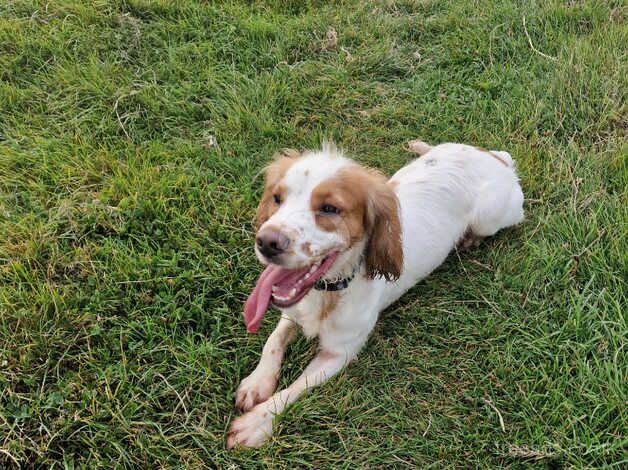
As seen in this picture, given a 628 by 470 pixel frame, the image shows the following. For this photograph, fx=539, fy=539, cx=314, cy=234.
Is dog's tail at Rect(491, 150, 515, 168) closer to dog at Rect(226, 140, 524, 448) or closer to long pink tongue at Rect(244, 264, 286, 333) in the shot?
dog at Rect(226, 140, 524, 448)

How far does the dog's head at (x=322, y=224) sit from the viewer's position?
233cm

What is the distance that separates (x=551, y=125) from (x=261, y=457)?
11.0 ft

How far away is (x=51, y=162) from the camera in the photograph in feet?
12.0

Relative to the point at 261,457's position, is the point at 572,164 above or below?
above

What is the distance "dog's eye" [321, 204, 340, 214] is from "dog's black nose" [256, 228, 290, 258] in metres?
0.28

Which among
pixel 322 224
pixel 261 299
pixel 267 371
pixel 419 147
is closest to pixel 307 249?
pixel 322 224

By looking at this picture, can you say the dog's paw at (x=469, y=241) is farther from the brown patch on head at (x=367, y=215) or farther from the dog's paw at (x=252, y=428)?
the dog's paw at (x=252, y=428)

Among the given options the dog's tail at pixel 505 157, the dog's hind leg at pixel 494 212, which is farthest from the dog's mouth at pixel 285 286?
the dog's tail at pixel 505 157

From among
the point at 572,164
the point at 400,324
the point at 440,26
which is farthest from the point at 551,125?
the point at 400,324

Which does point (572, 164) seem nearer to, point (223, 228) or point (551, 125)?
point (551, 125)

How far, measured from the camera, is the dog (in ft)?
8.09

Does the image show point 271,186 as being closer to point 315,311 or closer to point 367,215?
point 367,215

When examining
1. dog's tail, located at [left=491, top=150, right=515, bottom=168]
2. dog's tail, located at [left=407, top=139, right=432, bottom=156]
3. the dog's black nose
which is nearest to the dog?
the dog's black nose

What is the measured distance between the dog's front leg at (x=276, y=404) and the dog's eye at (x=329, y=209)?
2.74ft
